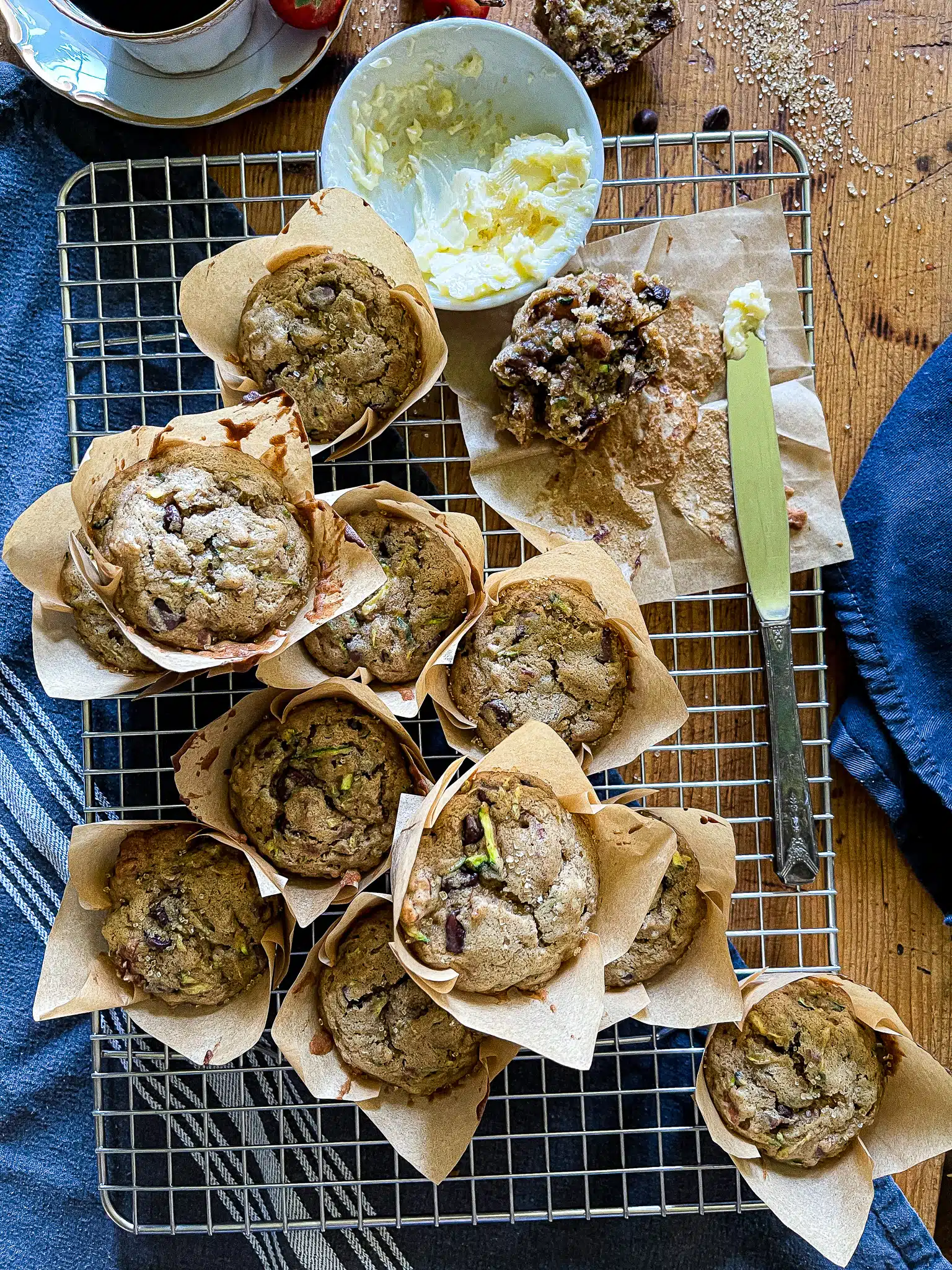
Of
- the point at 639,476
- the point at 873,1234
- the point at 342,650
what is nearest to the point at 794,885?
the point at 873,1234

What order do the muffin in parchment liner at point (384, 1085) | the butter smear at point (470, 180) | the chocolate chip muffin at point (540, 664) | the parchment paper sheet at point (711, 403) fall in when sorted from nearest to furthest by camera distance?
the muffin in parchment liner at point (384, 1085) < the chocolate chip muffin at point (540, 664) < the butter smear at point (470, 180) < the parchment paper sheet at point (711, 403)

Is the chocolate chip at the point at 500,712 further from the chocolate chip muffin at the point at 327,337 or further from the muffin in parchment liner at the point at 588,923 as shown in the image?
the chocolate chip muffin at the point at 327,337

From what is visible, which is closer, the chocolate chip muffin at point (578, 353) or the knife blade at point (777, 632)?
the chocolate chip muffin at point (578, 353)

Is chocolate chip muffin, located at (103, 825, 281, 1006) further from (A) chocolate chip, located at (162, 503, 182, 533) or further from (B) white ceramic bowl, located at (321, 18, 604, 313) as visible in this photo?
(B) white ceramic bowl, located at (321, 18, 604, 313)

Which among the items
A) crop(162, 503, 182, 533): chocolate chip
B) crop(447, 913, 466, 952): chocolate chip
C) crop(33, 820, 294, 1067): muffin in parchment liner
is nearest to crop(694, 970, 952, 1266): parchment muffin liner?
crop(447, 913, 466, 952): chocolate chip

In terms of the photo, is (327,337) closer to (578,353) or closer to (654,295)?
(578,353)

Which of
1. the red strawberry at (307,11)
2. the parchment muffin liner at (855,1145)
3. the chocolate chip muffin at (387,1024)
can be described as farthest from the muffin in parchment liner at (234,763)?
the red strawberry at (307,11)
